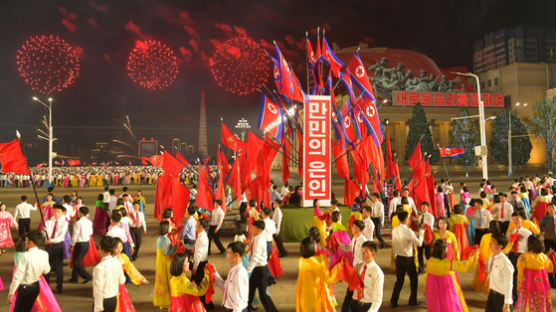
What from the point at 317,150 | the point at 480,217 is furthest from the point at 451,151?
the point at 317,150

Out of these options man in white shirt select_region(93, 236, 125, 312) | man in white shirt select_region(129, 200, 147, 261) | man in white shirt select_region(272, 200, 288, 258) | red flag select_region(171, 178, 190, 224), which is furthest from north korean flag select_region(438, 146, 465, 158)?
man in white shirt select_region(93, 236, 125, 312)

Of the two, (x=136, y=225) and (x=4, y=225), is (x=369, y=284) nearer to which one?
(x=136, y=225)

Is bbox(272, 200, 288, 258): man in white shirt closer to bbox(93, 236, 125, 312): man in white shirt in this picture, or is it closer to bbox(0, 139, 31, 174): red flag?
bbox(93, 236, 125, 312): man in white shirt

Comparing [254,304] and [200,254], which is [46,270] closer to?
[200,254]

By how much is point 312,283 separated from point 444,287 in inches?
70.8

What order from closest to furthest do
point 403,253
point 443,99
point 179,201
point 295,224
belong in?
point 403,253, point 179,201, point 295,224, point 443,99

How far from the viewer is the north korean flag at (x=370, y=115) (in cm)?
A: 1393

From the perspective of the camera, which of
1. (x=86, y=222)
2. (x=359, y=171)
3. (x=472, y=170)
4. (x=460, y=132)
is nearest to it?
(x=86, y=222)

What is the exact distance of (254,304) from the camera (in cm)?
670

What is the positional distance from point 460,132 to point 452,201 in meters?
31.5

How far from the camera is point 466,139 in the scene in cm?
4434

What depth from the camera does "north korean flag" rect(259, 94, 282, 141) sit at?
42.2ft

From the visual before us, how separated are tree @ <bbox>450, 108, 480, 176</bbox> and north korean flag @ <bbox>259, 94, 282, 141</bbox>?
3621 centimetres

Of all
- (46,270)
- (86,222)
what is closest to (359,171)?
(86,222)
